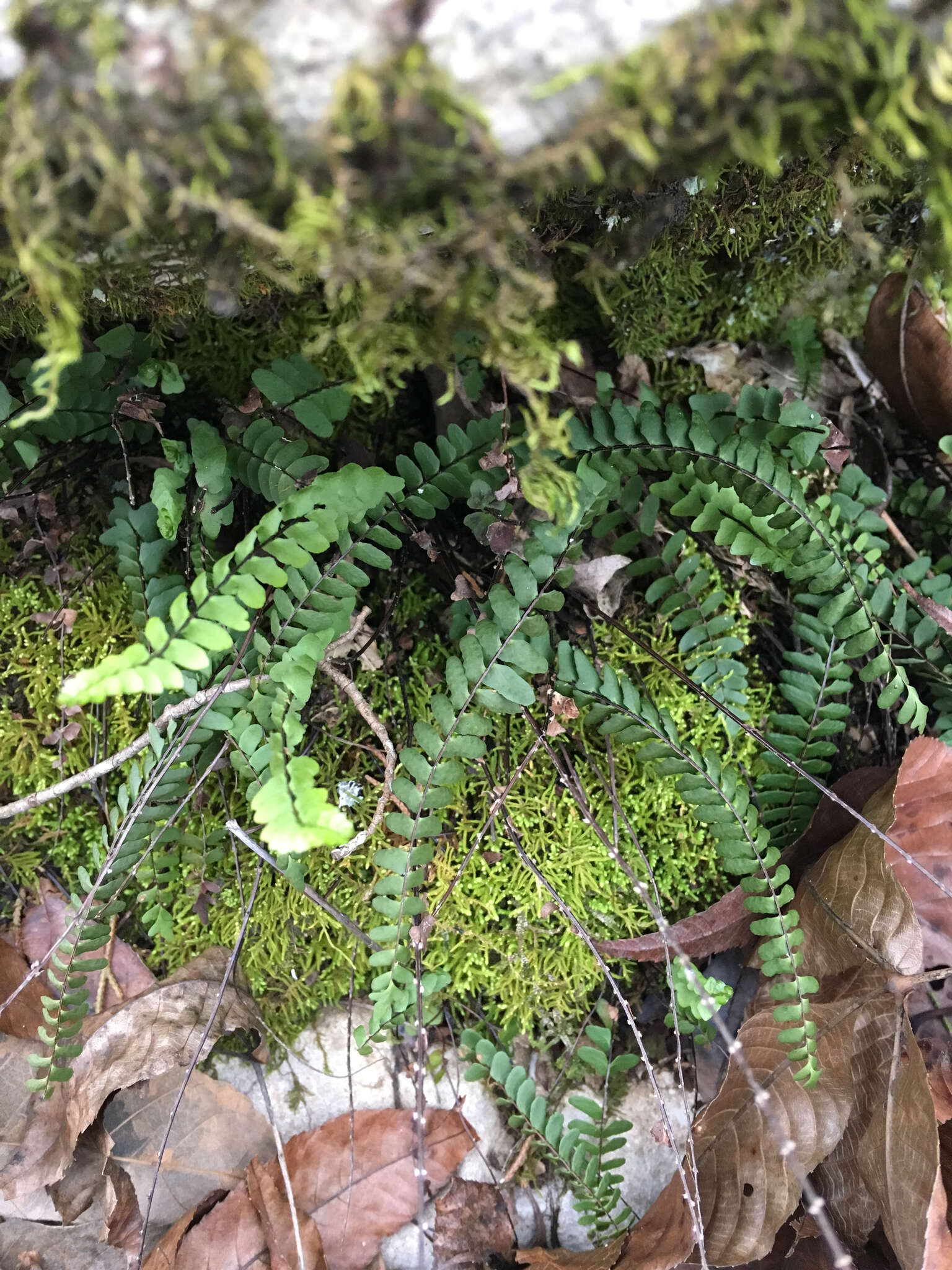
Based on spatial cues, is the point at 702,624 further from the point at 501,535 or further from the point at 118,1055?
the point at 118,1055

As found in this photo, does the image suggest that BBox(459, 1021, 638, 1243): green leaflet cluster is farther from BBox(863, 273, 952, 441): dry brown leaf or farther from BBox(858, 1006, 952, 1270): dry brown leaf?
BBox(863, 273, 952, 441): dry brown leaf

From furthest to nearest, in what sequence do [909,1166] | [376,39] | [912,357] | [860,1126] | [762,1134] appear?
[912,357] < [860,1126] < [762,1134] < [909,1166] < [376,39]

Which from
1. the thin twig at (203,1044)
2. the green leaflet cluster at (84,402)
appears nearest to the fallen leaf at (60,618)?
the green leaflet cluster at (84,402)

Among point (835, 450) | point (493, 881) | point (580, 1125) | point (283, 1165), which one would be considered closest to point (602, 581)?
point (835, 450)

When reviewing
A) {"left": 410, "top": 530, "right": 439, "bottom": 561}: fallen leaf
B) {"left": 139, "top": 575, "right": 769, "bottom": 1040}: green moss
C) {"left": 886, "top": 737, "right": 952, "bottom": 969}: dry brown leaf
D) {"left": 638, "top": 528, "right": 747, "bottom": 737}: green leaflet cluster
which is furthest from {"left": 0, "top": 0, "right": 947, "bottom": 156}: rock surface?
{"left": 886, "top": 737, "right": 952, "bottom": 969}: dry brown leaf

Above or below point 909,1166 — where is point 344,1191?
above

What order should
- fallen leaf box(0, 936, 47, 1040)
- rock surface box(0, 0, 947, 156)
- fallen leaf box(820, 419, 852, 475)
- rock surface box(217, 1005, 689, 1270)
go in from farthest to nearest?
rock surface box(217, 1005, 689, 1270) → fallen leaf box(0, 936, 47, 1040) → fallen leaf box(820, 419, 852, 475) → rock surface box(0, 0, 947, 156)

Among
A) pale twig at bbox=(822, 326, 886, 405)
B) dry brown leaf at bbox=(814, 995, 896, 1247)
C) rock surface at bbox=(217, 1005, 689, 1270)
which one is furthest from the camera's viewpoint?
pale twig at bbox=(822, 326, 886, 405)
